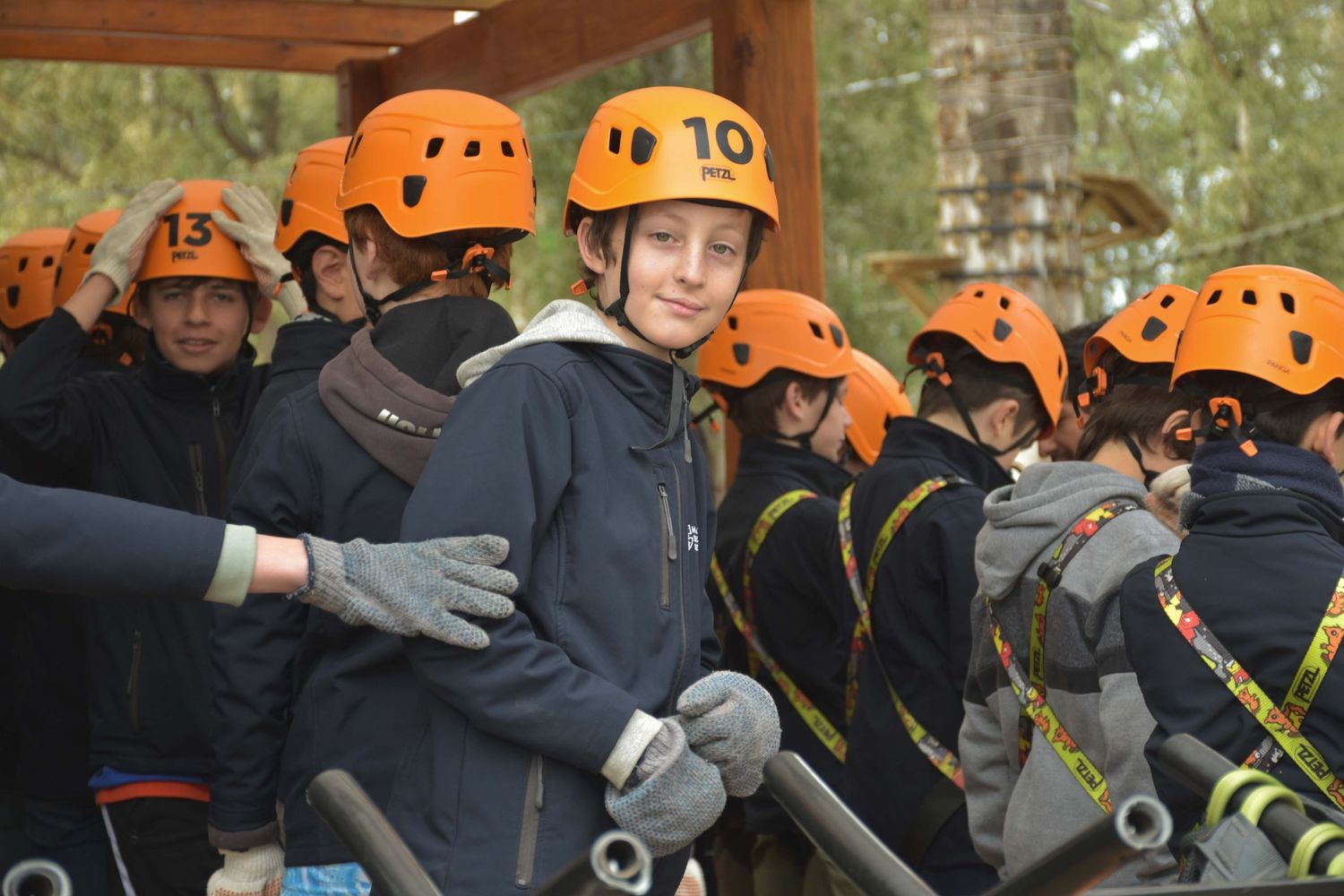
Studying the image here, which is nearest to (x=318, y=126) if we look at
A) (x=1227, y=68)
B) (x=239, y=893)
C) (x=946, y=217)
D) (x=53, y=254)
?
(x=1227, y=68)

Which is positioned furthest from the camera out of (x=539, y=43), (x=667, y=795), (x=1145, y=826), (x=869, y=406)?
(x=869, y=406)

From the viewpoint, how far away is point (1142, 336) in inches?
181

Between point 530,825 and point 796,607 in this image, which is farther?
point 796,607

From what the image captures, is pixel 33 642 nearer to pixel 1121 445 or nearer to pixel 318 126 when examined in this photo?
pixel 1121 445

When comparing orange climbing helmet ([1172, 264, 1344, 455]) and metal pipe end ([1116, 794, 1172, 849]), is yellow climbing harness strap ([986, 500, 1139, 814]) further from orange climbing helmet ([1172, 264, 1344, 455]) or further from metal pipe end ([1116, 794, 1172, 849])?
metal pipe end ([1116, 794, 1172, 849])

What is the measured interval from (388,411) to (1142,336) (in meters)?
2.24

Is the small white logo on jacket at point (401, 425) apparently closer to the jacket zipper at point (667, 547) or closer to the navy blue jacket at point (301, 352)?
the jacket zipper at point (667, 547)

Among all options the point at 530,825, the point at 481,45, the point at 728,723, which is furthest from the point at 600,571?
the point at 481,45

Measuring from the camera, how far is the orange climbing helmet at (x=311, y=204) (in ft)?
15.2

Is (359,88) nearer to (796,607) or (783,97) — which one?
(783,97)

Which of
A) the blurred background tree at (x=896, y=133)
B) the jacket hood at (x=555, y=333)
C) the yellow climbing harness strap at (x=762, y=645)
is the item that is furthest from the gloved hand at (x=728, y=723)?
the blurred background tree at (x=896, y=133)

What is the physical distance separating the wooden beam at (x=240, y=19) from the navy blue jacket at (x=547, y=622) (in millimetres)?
5134

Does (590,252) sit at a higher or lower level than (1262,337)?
higher

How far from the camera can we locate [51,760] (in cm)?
512
